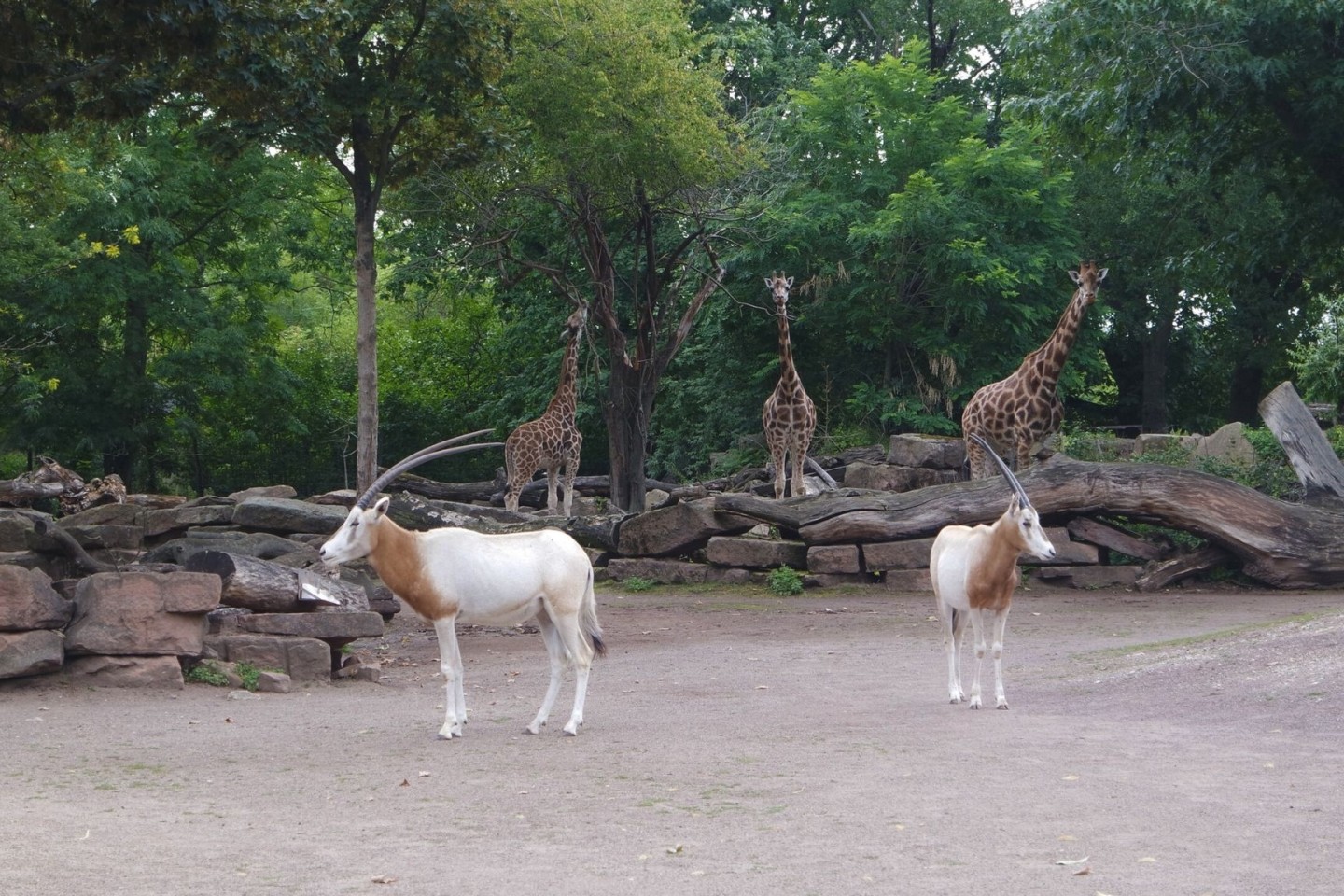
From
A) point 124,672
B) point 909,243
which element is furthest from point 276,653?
point 909,243

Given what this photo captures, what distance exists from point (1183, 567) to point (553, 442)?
32.1 ft

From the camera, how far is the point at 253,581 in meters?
12.6

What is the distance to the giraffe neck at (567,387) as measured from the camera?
23.6 meters

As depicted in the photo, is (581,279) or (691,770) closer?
(691,770)

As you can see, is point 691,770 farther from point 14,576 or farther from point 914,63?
point 914,63

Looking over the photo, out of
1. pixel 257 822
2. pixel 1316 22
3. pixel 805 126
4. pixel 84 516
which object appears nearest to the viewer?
pixel 257 822

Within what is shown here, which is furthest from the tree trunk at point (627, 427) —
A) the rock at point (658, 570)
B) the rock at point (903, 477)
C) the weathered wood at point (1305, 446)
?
the weathered wood at point (1305, 446)

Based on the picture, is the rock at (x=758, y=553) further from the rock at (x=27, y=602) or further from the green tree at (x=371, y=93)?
the rock at (x=27, y=602)

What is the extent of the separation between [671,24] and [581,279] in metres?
6.10

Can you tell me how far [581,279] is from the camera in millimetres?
28953

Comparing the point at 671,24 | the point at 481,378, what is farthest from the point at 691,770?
the point at 481,378

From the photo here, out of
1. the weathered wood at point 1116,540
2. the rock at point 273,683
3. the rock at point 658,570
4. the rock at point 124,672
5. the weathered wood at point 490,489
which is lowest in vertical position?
the rock at point 273,683

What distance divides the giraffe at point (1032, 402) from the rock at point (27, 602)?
12.0 metres

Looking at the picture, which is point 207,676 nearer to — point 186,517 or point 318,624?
point 318,624
